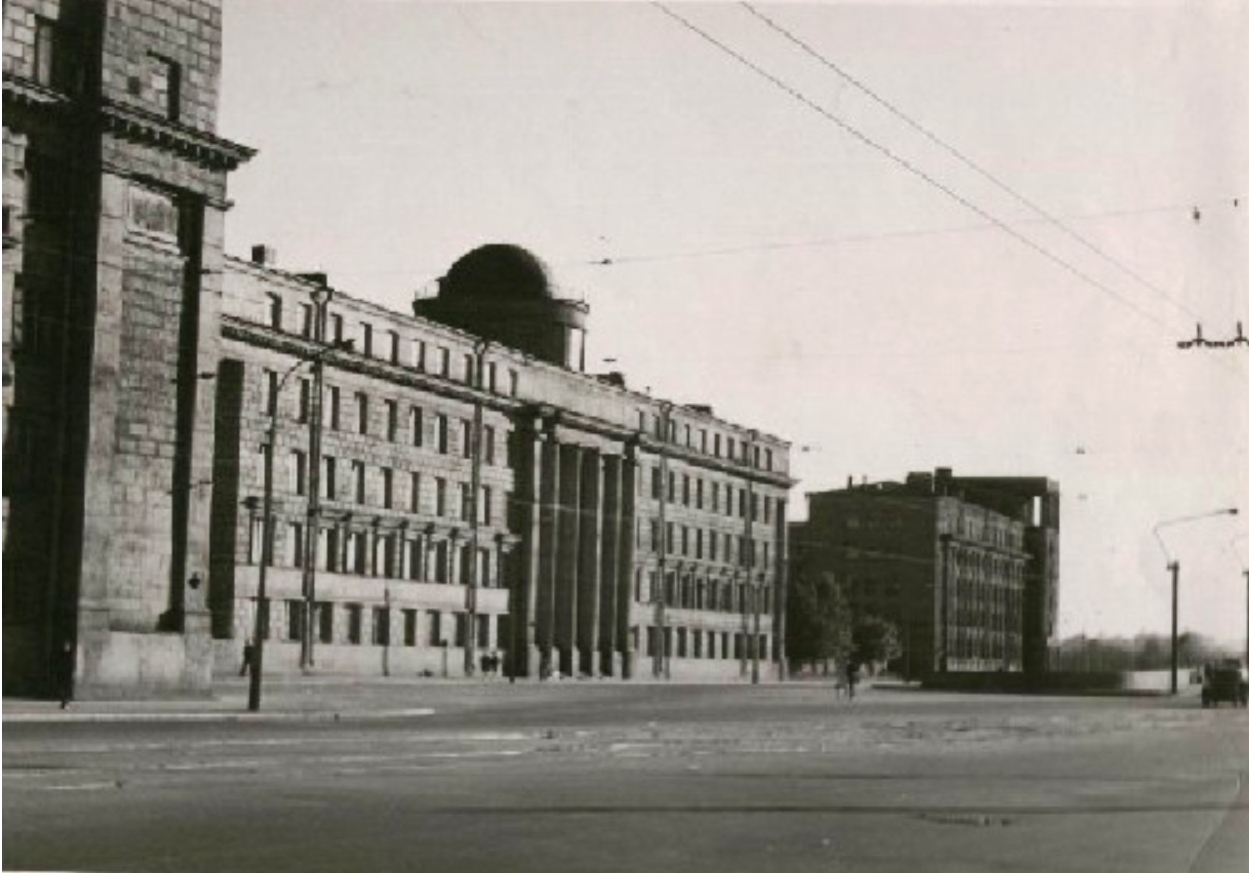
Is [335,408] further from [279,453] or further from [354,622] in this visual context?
[354,622]

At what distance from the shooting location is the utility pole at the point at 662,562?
107m

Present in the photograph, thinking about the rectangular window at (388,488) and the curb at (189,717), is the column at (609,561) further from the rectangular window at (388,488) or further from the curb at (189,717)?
the curb at (189,717)

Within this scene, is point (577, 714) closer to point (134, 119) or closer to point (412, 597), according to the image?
point (134, 119)

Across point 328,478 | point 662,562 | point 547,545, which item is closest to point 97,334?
point 328,478

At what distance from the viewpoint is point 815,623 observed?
422 feet

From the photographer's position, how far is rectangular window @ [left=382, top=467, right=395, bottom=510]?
81.9 meters

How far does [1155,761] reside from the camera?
30078mm

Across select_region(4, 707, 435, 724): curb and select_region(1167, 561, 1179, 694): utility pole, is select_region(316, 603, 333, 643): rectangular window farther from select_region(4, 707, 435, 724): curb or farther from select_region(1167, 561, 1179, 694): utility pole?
select_region(1167, 561, 1179, 694): utility pole

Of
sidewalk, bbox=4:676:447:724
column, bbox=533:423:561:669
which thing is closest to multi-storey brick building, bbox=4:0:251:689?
sidewalk, bbox=4:676:447:724

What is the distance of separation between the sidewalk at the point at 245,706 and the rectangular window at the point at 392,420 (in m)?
20.3

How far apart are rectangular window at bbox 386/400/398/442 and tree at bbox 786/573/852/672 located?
170 feet

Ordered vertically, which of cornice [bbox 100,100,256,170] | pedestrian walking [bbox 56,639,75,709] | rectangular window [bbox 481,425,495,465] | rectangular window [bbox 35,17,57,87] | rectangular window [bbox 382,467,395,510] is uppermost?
rectangular window [bbox 35,17,57,87]

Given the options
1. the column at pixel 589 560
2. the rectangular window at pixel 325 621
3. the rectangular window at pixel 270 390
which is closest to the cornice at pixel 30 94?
the rectangular window at pixel 270 390

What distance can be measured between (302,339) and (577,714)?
29065 millimetres
